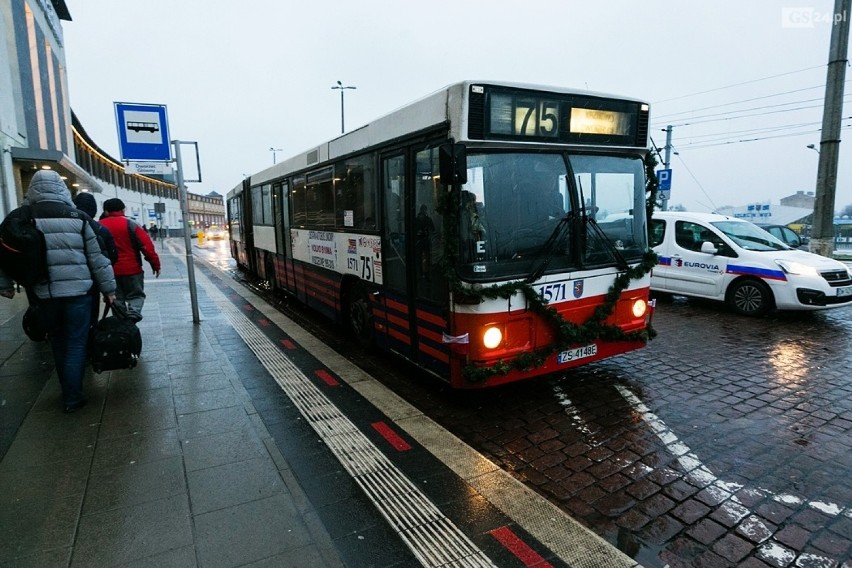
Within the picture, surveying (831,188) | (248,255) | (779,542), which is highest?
(831,188)

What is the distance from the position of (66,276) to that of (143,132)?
15.0ft

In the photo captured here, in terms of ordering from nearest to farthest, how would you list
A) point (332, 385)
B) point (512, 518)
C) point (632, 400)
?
point (512, 518) → point (632, 400) → point (332, 385)

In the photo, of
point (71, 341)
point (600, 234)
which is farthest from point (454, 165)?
point (71, 341)

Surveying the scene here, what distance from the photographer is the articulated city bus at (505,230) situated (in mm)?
4191

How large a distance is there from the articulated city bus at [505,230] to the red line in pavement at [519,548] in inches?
59.5

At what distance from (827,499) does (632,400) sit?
6.02 ft

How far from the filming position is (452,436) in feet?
13.8

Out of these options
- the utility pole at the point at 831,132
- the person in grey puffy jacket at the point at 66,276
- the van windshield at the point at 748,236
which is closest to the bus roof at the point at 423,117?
the person in grey puffy jacket at the point at 66,276

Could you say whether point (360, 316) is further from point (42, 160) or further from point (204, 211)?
point (204, 211)

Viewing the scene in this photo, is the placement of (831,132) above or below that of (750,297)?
above

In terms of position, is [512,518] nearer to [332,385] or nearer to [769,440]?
[769,440]

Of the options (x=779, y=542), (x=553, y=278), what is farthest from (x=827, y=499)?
(x=553, y=278)

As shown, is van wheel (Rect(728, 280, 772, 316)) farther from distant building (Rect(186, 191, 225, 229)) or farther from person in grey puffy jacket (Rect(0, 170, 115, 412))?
distant building (Rect(186, 191, 225, 229))

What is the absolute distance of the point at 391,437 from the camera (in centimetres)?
418
